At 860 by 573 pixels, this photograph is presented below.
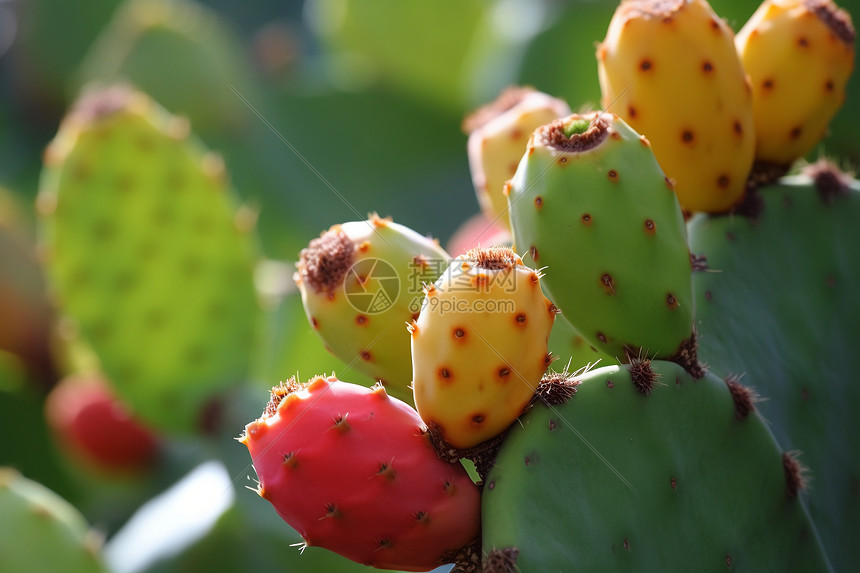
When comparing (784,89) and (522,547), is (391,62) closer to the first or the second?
(784,89)

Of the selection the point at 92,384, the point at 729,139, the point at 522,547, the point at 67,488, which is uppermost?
the point at 729,139

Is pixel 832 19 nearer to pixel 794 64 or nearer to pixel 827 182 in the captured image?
pixel 794 64

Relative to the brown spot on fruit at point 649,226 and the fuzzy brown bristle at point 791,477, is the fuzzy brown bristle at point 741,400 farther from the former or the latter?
the brown spot on fruit at point 649,226

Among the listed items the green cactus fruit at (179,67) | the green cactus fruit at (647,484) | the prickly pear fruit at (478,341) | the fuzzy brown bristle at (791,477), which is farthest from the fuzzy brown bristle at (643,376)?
the green cactus fruit at (179,67)

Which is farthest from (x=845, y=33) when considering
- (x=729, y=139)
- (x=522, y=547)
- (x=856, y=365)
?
(x=522, y=547)

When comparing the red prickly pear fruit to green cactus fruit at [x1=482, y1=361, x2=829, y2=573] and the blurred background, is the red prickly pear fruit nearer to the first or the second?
the blurred background
